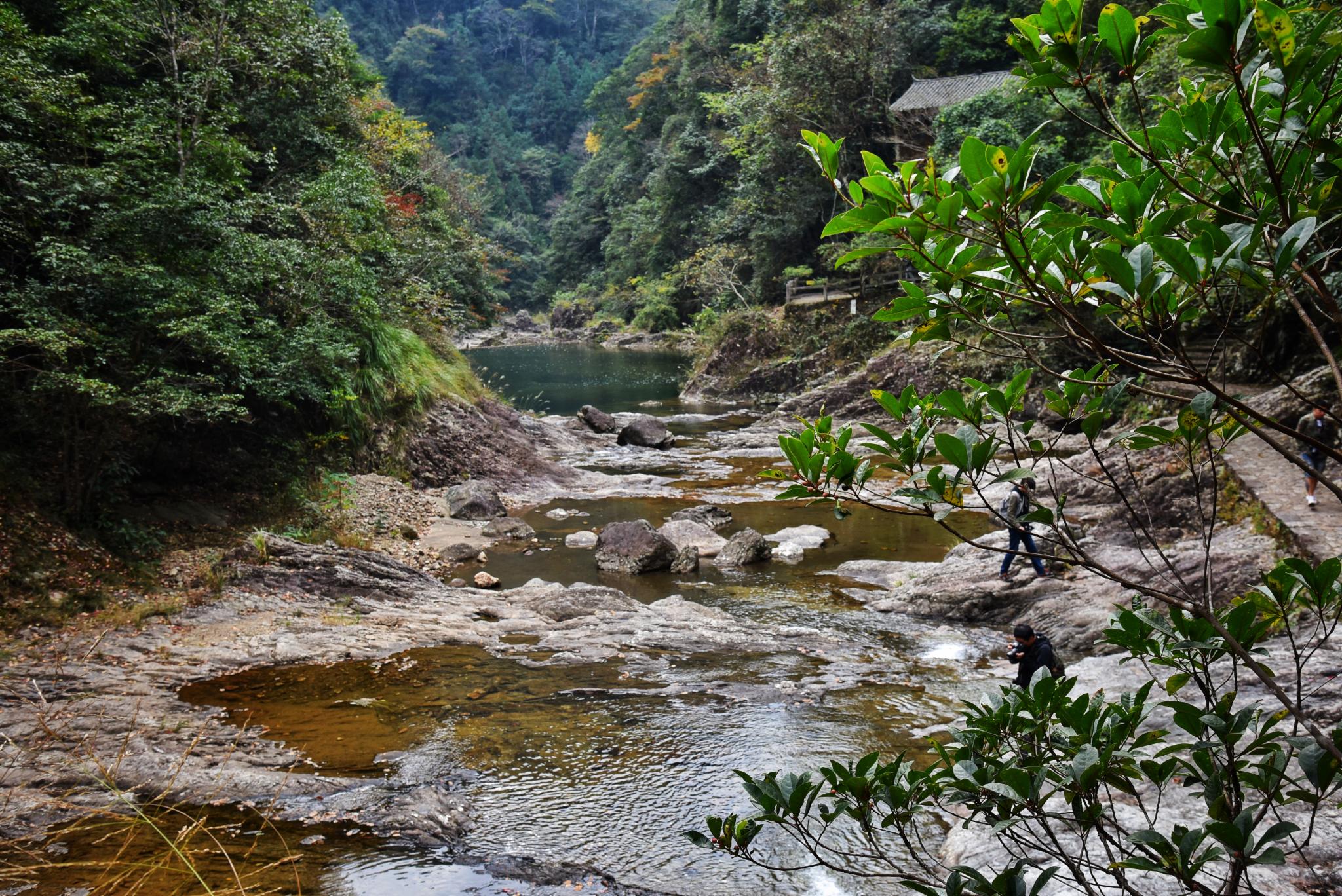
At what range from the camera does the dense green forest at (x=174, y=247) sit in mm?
7277

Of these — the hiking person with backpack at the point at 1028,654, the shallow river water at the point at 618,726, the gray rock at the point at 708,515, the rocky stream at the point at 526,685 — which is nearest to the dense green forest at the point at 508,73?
the gray rock at the point at 708,515

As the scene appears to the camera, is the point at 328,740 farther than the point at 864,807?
Yes

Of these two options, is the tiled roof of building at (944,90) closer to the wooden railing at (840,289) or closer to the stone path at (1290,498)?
the wooden railing at (840,289)

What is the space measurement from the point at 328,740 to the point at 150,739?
110 cm

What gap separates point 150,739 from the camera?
16.6 ft

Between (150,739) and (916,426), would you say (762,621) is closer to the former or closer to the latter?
(150,739)

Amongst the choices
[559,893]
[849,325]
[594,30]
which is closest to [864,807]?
[559,893]

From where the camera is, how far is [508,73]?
96.2 meters

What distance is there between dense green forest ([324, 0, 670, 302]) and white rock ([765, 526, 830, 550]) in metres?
69.2

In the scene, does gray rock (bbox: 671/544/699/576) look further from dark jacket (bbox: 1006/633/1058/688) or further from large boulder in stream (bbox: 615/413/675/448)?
large boulder in stream (bbox: 615/413/675/448)

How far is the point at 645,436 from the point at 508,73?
91.0 meters

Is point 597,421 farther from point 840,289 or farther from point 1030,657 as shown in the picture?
point 1030,657

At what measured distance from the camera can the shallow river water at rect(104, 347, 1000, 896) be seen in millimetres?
4395

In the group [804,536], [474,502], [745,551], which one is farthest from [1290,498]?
[474,502]
